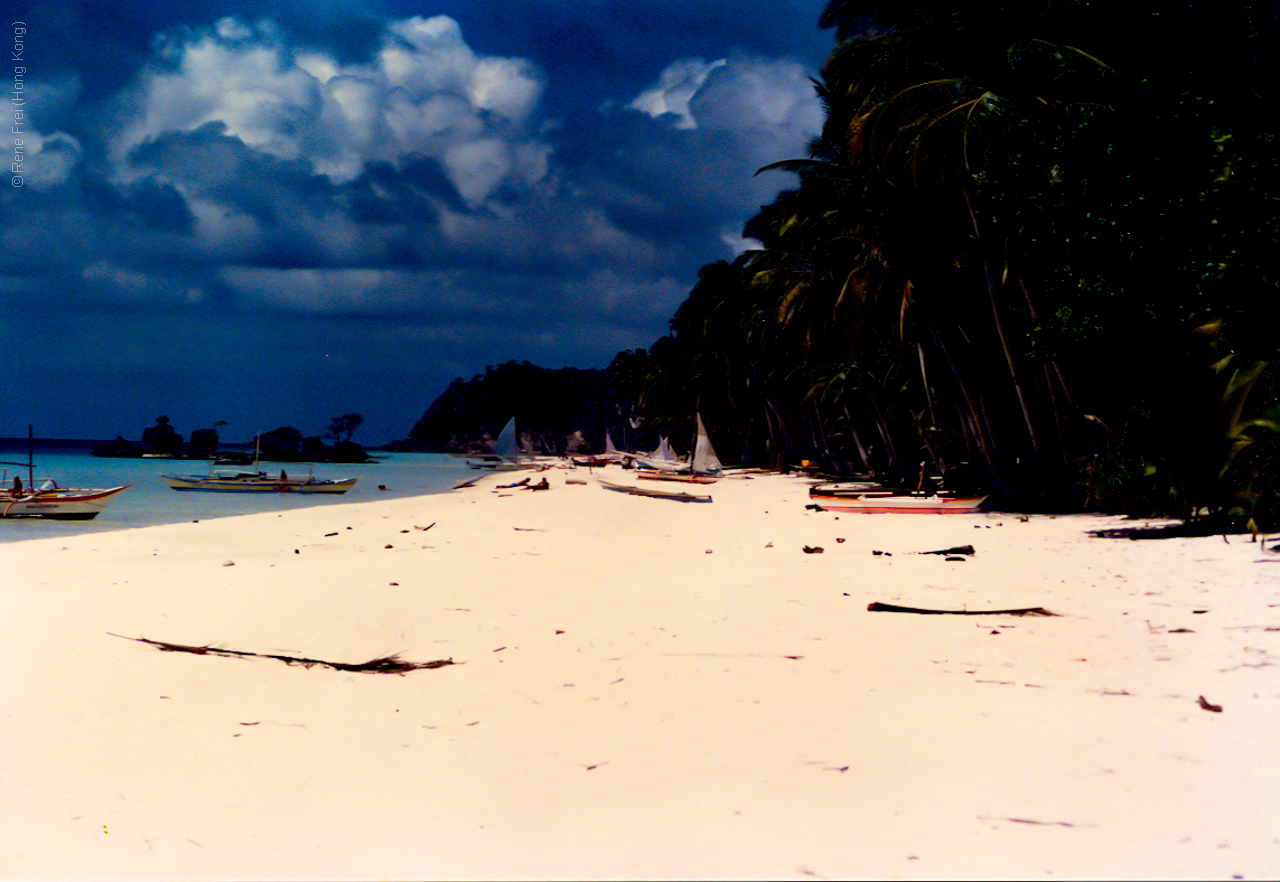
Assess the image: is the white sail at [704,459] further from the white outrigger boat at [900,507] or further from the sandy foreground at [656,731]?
the sandy foreground at [656,731]

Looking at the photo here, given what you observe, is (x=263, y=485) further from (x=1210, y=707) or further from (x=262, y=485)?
(x=1210, y=707)

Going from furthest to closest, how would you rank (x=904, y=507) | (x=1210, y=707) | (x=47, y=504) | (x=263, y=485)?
(x=263, y=485)
(x=47, y=504)
(x=904, y=507)
(x=1210, y=707)

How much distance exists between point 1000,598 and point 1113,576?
1.99 metres

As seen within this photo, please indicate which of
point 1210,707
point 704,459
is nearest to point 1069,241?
point 1210,707

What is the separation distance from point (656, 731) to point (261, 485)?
3978cm

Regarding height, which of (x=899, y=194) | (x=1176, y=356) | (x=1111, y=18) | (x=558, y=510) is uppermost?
(x=1111, y=18)

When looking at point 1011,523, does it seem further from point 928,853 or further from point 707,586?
point 928,853

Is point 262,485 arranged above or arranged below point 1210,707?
below

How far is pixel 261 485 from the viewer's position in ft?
129

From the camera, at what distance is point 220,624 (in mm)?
6859

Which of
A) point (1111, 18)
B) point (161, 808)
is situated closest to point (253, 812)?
point (161, 808)

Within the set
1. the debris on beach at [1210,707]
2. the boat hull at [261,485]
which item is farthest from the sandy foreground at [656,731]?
the boat hull at [261,485]

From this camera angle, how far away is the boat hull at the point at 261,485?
3856 cm

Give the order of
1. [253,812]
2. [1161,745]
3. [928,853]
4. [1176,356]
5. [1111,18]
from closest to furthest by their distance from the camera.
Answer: [928,853]
[253,812]
[1161,745]
[1176,356]
[1111,18]
